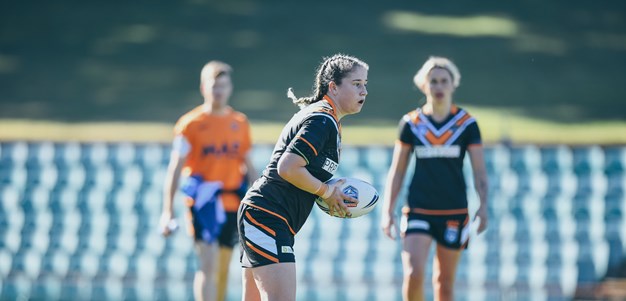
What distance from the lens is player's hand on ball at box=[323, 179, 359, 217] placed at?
5844 millimetres

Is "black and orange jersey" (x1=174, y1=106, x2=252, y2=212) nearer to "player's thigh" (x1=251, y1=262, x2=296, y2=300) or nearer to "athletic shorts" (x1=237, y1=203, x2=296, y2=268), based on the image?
"athletic shorts" (x1=237, y1=203, x2=296, y2=268)

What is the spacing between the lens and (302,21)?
25.0m

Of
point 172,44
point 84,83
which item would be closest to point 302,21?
point 172,44

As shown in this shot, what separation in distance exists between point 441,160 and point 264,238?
7.85 ft

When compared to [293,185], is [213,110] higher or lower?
higher

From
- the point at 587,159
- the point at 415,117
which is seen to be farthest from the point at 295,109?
the point at 415,117

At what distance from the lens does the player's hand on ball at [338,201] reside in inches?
230

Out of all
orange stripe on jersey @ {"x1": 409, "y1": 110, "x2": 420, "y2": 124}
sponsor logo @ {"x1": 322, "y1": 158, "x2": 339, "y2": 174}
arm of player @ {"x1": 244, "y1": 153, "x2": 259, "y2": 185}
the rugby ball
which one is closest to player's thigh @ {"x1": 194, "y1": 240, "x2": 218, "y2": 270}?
arm of player @ {"x1": 244, "y1": 153, "x2": 259, "y2": 185}

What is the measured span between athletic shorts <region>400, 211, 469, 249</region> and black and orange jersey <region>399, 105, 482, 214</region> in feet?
0.19

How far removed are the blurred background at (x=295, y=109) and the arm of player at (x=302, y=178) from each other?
5.30 metres

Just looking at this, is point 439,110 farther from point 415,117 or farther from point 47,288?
point 47,288

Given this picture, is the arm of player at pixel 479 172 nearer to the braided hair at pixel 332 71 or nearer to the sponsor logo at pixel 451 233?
the sponsor logo at pixel 451 233

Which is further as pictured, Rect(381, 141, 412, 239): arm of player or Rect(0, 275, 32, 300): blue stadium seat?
Rect(0, 275, 32, 300): blue stadium seat

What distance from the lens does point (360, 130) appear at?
18594 millimetres
